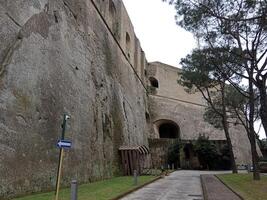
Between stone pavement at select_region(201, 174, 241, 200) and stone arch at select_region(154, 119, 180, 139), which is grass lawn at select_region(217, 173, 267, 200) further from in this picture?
stone arch at select_region(154, 119, 180, 139)

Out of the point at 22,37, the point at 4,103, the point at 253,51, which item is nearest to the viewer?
the point at 4,103

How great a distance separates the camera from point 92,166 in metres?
18.2

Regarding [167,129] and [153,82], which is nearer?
[153,82]

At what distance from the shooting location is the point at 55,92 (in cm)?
1456

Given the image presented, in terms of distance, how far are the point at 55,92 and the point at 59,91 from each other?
0.48 metres

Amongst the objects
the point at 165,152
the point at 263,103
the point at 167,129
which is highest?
the point at 167,129

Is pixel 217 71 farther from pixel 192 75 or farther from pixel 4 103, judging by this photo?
pixel 4 103

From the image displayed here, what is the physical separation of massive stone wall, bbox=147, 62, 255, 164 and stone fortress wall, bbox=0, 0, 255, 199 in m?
17.7

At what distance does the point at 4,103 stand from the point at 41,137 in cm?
248

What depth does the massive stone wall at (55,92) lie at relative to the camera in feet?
36.9

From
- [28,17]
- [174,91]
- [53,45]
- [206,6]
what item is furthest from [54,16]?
[174,91]

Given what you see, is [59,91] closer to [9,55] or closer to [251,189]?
[9,55]

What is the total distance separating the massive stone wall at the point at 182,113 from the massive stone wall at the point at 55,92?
21.4 m

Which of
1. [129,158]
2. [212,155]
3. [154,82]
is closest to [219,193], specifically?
[129,158]
